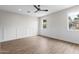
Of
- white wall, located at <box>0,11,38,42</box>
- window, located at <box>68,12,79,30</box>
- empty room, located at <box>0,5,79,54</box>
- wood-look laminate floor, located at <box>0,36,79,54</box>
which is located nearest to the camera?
wood-look laminate floor, located at <box>0,36,79,54</box>

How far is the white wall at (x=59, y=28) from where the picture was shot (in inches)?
212

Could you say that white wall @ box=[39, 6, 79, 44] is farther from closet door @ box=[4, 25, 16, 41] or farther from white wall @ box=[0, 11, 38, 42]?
closet door @ box=[4, 25, 16, 41]

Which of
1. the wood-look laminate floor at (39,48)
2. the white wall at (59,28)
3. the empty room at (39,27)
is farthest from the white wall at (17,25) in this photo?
the wood-look laminate floor at (39,48)

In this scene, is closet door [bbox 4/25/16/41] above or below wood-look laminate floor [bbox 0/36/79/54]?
above

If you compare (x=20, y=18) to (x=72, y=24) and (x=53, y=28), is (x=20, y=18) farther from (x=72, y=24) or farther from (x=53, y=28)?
(x=72, y=24)

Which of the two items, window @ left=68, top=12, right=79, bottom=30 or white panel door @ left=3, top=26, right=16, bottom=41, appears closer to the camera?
window @ left=68, top=12, right=79, bottom=30

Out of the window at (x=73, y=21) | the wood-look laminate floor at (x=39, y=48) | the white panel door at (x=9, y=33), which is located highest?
the window at (x=73, y=21)

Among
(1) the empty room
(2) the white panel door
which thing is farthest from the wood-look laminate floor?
(2) the white panel door

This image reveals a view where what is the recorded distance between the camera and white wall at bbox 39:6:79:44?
5393 millimetres

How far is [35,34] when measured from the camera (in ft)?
27.1

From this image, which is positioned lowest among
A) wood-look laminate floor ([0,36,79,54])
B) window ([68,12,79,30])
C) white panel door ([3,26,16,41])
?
wood-look laminate floor ([0,36,79,54])

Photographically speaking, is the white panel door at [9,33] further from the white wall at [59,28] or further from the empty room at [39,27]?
the white wall at [59,28]
